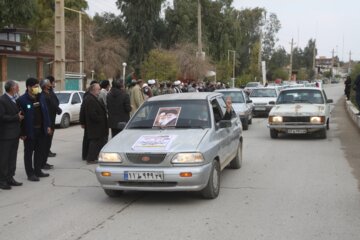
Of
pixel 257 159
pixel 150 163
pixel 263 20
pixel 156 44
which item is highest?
pixel 263 20

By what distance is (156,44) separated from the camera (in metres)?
63.4

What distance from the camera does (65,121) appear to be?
809 inches

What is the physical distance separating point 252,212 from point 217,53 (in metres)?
62.5

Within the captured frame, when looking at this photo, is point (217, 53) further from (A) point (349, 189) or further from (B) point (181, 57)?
(A) point (349, 189)

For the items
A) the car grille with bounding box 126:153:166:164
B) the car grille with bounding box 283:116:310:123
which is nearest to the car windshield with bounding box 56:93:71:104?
the car grille with bounding box 283:116:310:123

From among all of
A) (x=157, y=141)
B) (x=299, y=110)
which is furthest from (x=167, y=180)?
(x=299, y=110)

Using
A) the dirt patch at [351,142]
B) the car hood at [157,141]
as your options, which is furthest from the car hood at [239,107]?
the car hood at [157,141]

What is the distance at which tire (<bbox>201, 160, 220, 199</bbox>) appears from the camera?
7.20m

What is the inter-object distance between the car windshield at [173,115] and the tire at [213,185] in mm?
729

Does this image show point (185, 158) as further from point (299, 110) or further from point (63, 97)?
point (63, 97)

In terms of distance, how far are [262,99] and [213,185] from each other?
58.4ft

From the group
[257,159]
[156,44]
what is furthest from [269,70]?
[257,159]

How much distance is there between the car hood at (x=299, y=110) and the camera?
48.0 ft

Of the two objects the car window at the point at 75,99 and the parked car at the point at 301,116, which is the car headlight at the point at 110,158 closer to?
the parked car at the point at 301,116
